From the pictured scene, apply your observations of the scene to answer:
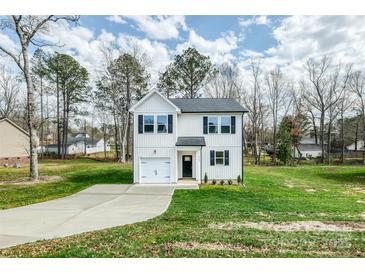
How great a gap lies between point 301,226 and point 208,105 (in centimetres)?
1244

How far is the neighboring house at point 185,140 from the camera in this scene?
1745cm

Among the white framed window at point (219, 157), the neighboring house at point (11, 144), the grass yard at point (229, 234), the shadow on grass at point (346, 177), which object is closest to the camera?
the grass yard at point (229, 234)

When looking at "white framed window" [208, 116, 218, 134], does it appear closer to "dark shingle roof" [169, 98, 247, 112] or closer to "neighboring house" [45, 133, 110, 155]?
"dark shingle roof" [169, 98, 247, 112]

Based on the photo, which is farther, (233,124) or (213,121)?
(213,121)

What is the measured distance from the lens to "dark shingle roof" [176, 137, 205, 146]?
17.3 metres

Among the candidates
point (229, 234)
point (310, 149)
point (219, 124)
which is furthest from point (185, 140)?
point (310, 149)

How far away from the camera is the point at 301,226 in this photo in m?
8.31

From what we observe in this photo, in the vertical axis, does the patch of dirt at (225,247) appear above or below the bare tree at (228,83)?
below

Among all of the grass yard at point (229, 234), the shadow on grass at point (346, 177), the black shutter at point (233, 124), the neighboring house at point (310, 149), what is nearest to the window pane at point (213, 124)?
the black shutter at point (233, 124)

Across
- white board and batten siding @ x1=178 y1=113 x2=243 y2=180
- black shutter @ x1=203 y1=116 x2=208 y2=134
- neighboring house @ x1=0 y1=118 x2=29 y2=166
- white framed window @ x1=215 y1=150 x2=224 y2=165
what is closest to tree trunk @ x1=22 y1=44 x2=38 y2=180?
white board and batten siding @ x1=178 y1=113 x2=243 y2=180

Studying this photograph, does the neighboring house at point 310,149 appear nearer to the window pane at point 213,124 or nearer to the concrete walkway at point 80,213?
the window pane at point 213,124

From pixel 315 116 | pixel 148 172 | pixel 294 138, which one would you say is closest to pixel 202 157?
pixel 148 172

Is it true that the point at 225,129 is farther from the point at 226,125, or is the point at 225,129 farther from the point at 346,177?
the point at 346,177

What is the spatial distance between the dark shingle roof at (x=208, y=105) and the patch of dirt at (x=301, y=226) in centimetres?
1042
